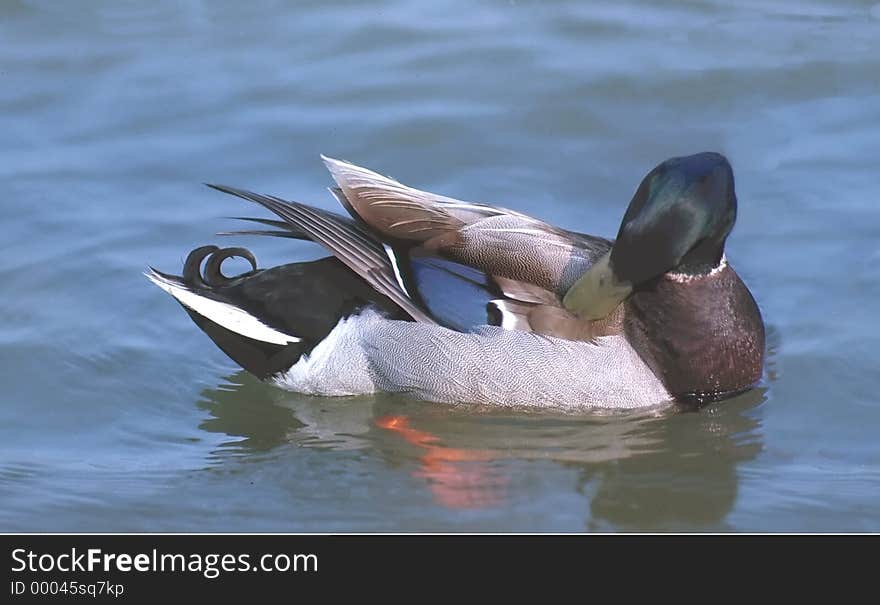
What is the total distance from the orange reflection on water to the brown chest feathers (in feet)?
2.66

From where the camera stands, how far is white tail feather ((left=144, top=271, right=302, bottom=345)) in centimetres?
574

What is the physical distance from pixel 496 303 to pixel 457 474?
0.77 m

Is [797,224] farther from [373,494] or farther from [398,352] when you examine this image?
[373,494]

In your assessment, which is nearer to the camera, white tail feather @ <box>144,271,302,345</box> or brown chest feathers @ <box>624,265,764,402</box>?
brown chest feathers @ <box>624,265,764,402</box>

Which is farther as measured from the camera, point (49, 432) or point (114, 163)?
point (114, 163)

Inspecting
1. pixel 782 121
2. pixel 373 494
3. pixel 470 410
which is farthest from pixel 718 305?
pixel 782 121

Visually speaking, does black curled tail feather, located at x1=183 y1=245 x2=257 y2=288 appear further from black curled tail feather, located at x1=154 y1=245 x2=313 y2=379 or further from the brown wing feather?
the brown wing feather

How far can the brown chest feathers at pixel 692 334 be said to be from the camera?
547cm

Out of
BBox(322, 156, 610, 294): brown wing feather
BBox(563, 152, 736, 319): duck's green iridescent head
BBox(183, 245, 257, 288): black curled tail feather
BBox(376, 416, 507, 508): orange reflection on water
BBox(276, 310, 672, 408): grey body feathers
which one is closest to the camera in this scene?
BBox(376, 416, 507, 508): orange reflection on water

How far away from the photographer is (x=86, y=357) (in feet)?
19.5

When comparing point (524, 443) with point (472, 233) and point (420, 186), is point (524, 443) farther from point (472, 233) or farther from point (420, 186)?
point (420, 186)

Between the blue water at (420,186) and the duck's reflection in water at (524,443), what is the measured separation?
0.01 meters

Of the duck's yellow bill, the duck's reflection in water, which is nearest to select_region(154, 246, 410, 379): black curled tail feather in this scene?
the duck's reflection in water
